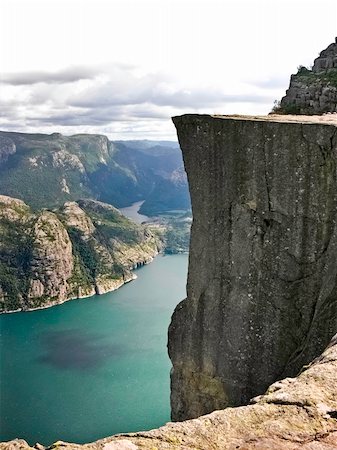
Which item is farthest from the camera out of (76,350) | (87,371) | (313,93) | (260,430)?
(76,350)

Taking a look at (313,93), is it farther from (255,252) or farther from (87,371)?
(87,371)

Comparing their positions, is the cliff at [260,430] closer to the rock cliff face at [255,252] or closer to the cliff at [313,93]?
the rock cliff face at [255,252]

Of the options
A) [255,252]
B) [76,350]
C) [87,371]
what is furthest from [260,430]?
[76,350]

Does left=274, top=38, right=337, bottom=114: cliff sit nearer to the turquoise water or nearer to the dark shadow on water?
the turquoise water

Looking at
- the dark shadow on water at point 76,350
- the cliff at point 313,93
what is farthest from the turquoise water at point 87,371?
the cliff at point 313,93

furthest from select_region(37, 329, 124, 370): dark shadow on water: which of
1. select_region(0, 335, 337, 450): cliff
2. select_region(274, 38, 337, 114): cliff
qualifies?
select_region(0, 335, 337, 450): cliff
